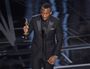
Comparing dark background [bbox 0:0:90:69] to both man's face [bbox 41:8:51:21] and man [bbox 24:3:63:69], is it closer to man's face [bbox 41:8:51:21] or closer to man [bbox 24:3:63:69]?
man [bbox 24:3:63:69]

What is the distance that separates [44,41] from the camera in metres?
4.86

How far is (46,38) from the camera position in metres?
4.85

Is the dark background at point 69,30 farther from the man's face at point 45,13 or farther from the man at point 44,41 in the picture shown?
the man's face at point 45,13

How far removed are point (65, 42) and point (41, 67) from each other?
3.99 m

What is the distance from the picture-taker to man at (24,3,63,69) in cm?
485

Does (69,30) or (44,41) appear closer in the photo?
(44,41)

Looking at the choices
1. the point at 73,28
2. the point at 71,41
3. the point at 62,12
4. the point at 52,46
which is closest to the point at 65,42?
the point at 71,41

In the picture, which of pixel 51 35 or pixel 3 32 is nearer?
pixel 51 35

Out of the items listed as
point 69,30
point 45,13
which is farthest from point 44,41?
point 69,30

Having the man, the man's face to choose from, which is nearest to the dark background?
the man

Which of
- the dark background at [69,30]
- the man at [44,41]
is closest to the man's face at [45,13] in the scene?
the man at [44,41]

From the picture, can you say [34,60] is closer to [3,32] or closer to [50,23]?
[50,23]

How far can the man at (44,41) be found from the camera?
4.85m

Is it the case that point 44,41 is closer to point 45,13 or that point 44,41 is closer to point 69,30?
point 45,13
